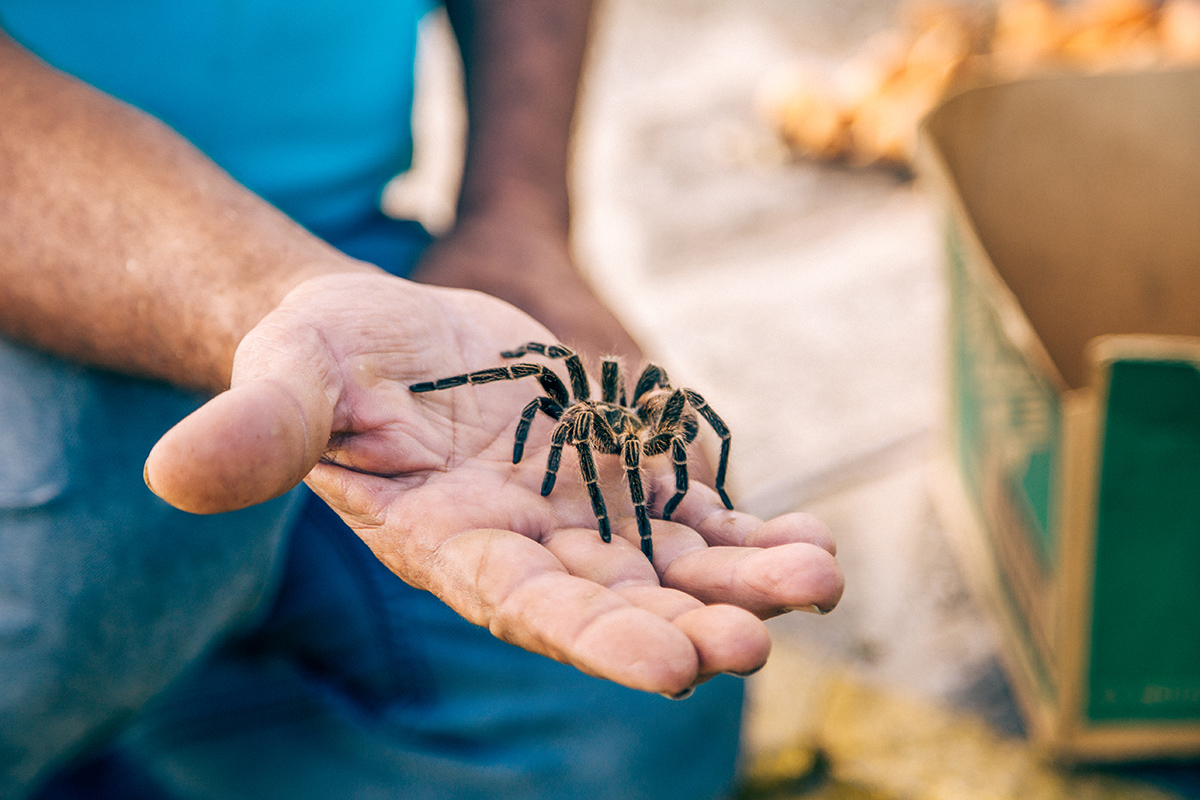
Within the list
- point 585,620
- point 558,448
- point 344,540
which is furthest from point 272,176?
point 585,620

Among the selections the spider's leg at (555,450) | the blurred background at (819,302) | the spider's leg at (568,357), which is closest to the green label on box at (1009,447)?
the blurred background at (819,302)

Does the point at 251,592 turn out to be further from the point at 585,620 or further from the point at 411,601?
the point at 585,620

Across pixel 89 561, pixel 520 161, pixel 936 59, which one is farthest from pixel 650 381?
pixel 936 59

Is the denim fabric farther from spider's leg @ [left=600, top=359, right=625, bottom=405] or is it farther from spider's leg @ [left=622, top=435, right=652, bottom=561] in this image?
spider's leg @ [left=622, top=435, right=652, bottom=561]

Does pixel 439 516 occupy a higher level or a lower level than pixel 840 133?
lower

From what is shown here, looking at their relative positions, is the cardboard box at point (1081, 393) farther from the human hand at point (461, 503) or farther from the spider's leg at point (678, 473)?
the human hand at point (461, 503)
